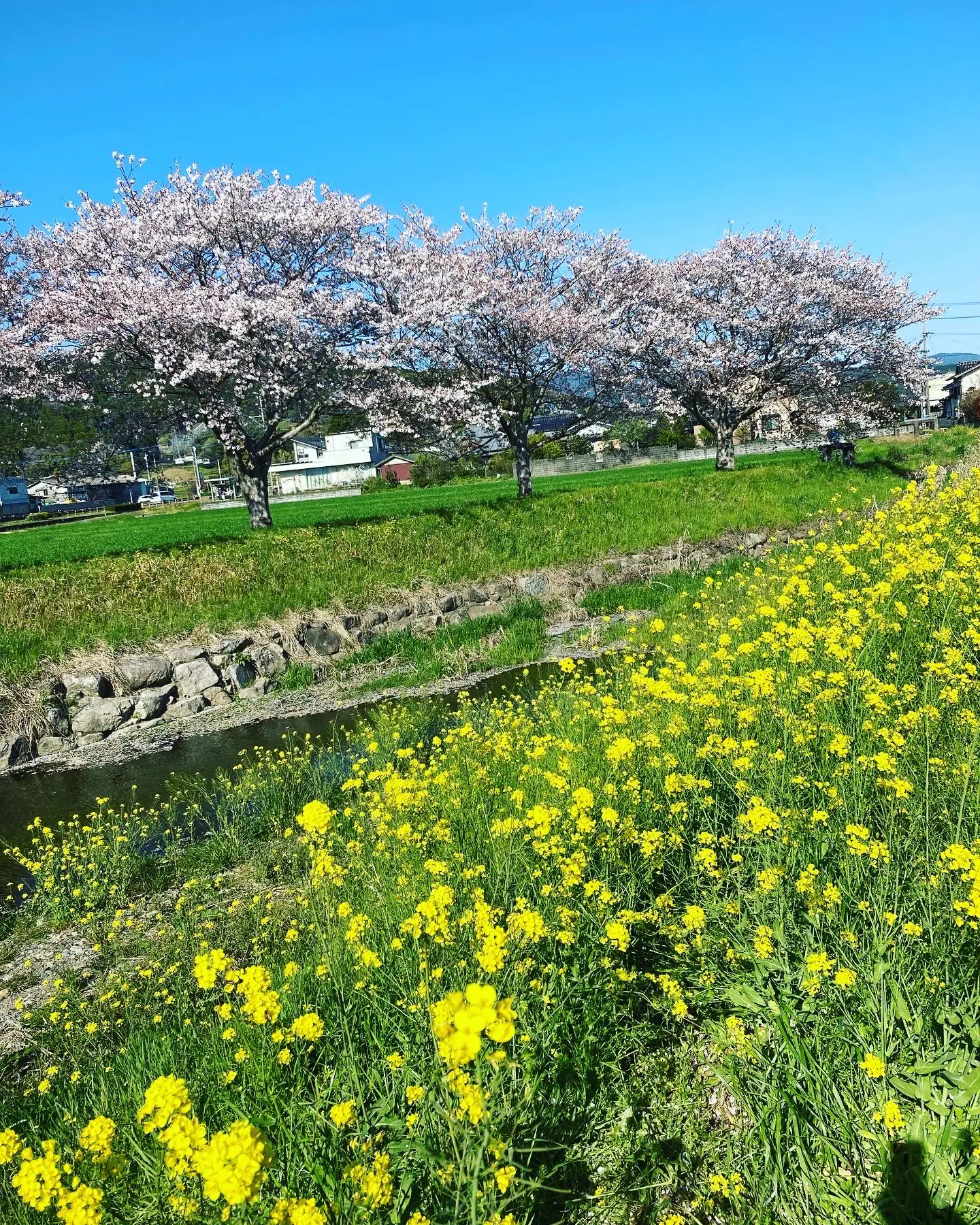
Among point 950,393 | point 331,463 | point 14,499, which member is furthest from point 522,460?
point 950,393

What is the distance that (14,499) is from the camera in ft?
250

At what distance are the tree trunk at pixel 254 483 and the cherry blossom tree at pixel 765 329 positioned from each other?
16.4 metres

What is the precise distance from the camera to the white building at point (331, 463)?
8104 centimetres

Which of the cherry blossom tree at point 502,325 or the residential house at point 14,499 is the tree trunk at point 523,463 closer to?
the cherry blossom tree at point 502,325

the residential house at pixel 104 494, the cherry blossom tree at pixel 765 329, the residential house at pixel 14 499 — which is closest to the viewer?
the cherry blossom tree at pixel 765 329

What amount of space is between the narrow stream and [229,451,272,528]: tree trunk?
9997mm

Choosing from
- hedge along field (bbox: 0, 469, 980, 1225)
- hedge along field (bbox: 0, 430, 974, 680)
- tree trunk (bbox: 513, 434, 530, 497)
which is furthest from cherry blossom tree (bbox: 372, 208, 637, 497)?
hedge along field (bbox: 0, 469, 980, 1225)

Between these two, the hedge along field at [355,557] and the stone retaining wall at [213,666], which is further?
the hedge along field at [355,557]

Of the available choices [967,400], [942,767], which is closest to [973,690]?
[942,767]

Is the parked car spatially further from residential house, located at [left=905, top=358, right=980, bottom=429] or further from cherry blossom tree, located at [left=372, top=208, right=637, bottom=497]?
residential house, located at [left=905, top=358, right=980, bottom=429]

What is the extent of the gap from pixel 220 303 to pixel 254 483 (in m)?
4.71

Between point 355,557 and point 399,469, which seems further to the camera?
point 399,469

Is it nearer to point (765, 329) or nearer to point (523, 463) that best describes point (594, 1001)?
point (523, 463)

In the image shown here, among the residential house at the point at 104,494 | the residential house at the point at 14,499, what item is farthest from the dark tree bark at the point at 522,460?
the residential house at the point at 14,499
